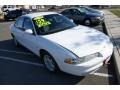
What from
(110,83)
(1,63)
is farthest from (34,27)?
(110,83)

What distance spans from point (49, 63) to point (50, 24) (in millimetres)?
1306

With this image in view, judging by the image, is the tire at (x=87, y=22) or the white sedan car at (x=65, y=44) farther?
the tire at (x=87, y=22)

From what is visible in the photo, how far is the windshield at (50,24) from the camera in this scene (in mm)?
6793

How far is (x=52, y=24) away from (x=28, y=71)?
1560mm

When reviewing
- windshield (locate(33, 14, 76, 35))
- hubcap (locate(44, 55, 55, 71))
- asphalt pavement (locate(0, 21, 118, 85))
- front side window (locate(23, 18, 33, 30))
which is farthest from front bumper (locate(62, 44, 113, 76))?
front side window (locate(23, 18, 33, 30))

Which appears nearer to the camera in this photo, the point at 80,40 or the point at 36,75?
the point at 80,40

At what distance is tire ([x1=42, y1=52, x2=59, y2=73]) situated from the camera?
19.4ft

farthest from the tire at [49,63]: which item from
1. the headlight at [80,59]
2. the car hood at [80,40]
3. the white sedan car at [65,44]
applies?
the headlight at [80,59]

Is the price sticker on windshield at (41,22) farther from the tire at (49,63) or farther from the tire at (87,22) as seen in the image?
the tire at (87,22)

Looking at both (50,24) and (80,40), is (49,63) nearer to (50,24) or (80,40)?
(80,40)

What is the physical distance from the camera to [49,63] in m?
6.29

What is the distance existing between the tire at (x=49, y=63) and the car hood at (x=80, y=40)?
0.44 meters

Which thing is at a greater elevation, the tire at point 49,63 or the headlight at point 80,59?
the headlight at point 80,59

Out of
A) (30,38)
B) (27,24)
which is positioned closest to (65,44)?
(30,38)
